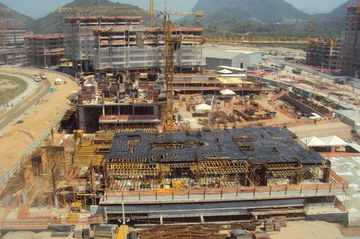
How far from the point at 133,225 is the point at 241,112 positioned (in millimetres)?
35520

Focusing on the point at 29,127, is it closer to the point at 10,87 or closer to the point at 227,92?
the point at 227,92

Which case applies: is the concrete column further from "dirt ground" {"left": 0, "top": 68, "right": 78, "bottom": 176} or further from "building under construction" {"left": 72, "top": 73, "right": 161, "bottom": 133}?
"dirt ground" {"left": 0, "top": 68, "right": 78, "bottom": 176}

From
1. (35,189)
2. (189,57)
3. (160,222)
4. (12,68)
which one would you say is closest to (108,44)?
(189,57)

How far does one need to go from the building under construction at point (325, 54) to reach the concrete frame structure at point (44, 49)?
243 ft

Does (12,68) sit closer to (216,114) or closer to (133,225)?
(216,114)

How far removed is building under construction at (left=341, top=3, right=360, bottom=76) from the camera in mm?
96387

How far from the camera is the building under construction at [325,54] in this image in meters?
109

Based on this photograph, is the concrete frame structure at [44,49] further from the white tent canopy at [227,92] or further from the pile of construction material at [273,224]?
the pile of construction material at [273,224]

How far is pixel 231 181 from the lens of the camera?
32094 mm

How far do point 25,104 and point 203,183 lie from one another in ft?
161

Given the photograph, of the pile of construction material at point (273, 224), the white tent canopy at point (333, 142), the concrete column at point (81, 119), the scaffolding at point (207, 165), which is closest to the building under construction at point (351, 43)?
the white tent canopy at point (333, 142)

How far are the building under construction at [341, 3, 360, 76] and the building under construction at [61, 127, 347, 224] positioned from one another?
2777 inches

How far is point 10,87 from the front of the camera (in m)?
91.2

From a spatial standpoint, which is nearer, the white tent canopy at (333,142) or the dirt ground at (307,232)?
the dirt ground at (307,232)
